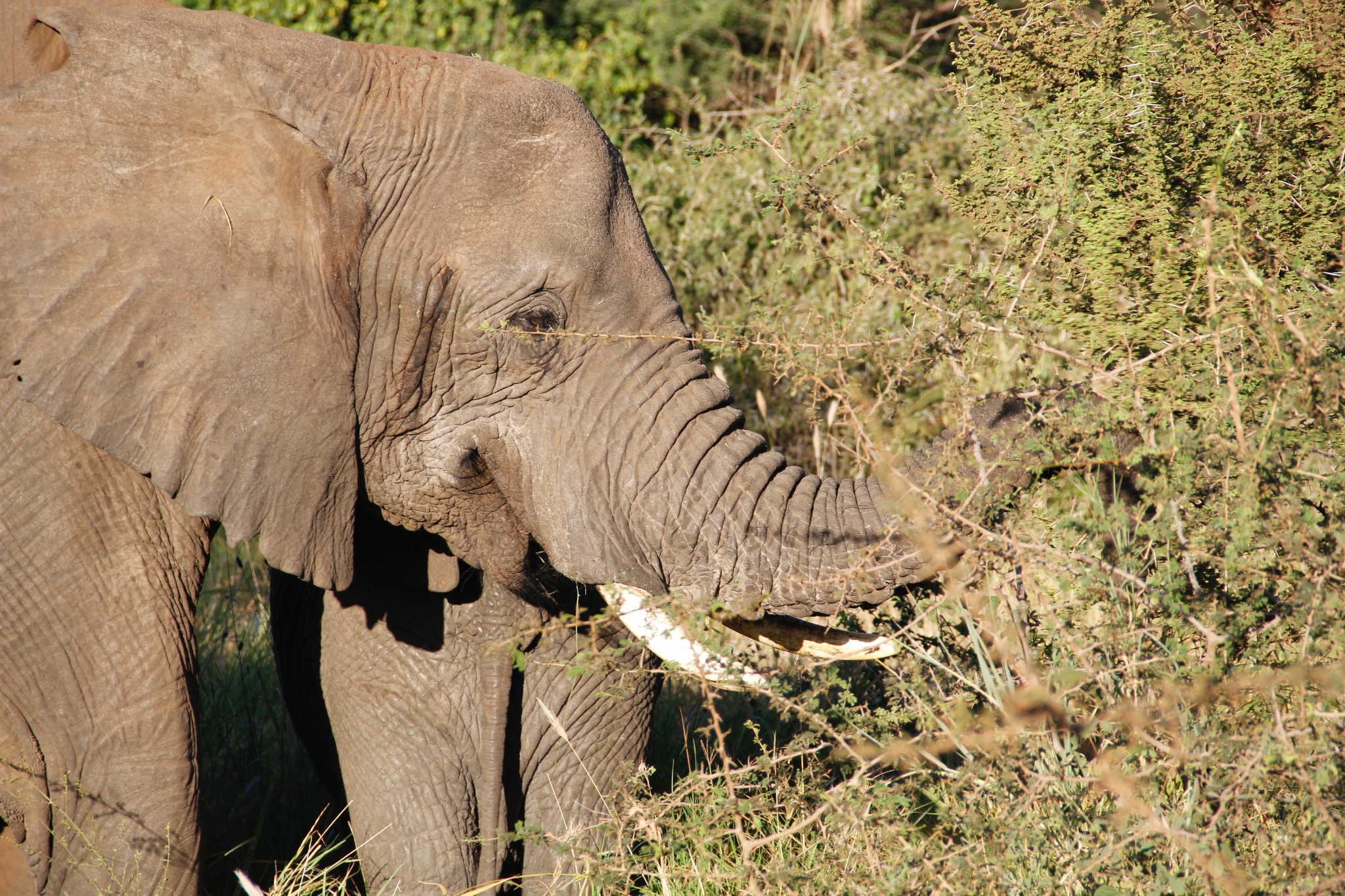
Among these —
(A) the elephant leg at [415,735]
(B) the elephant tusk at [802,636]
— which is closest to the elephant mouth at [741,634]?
(B) the elephant tusk at [802,636]

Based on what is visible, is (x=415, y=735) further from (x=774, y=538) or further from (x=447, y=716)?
(x=774, y=538)

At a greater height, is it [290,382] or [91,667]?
[290,382]

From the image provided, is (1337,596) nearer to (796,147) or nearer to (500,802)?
(500,802)

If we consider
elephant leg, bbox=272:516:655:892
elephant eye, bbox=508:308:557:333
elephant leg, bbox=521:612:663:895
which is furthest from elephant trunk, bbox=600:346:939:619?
elephant leg, bbox=521:612:663:895

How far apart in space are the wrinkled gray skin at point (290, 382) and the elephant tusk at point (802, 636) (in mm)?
132

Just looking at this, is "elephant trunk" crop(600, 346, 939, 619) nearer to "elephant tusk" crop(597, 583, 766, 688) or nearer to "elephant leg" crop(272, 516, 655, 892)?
"elephant tusk" crop(597, 583, 766, 688)

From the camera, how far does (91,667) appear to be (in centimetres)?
297

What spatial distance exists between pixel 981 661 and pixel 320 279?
1.71 meters

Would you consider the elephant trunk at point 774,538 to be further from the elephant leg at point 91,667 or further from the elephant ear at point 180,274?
the elephant leg at point 91,667

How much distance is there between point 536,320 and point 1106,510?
53.5 inches

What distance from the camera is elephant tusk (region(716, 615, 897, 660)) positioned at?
9.93 ft

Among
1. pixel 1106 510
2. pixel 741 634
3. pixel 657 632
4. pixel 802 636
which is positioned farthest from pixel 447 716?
pixel 1106 510

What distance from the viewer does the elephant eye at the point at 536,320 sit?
9.99ft

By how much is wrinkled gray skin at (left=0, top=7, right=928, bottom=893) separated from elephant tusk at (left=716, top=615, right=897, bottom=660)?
0.43 ft
